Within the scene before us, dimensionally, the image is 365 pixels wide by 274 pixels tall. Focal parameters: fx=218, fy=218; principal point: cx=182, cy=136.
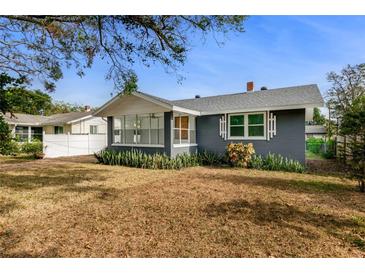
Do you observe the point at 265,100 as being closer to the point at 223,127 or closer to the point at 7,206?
the point at 223,127

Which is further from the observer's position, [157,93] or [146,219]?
[157,93]

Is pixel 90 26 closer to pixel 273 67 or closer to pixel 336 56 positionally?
pixel 273 67

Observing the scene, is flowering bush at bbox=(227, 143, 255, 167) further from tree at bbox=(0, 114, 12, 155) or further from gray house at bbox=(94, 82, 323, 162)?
tree at bbox=(0, 114, 12, 155)

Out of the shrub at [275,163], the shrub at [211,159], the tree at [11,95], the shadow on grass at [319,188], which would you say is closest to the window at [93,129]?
the shrub at [211,159]

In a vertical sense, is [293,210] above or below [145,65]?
below

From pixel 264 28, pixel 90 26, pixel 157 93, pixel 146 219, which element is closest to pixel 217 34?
pixel 264 28

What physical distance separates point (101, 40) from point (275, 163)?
8615 mm

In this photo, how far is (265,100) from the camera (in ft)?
38.0

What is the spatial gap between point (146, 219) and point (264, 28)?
502 cm

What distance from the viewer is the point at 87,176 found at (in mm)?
8594

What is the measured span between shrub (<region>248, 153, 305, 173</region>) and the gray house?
360mm

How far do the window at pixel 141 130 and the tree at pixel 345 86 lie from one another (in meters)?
16.0

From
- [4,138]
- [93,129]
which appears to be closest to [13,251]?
[4,138]
